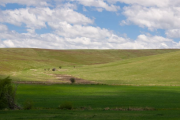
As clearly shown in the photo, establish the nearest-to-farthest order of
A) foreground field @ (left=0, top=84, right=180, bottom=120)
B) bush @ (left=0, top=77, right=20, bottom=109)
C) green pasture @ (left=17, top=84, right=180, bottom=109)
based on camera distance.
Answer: foreground field @ (left=0, top=84, right=180, bottom=120) < bush @ (left=0, top=77, right=20, bottom=109) < green pasture @ (left=17, top=84, right=180, bottom=109)

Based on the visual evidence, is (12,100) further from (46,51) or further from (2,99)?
(46,51)

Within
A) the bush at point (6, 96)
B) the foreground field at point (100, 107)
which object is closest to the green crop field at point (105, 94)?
the foreground field at point (100, 107)

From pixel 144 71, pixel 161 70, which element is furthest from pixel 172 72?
pixel 144 71

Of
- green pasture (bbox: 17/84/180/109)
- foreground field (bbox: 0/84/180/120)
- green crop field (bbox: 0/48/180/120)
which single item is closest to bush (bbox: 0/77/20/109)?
green crop field (bbox: 0/48/180/120)

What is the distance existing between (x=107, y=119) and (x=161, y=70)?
65014 mm

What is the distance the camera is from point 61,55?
169m

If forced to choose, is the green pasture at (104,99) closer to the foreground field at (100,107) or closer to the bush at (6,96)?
the foreground field at (100,107)

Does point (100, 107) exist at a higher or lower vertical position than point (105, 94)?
lower

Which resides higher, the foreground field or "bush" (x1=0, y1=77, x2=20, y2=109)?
"bush" (x1=0, y1=77, x2=20, y2=109)

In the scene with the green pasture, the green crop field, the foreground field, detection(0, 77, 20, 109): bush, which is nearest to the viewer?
the foreground field

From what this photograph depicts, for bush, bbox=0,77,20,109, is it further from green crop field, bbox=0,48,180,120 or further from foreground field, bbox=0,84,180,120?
foreground field, bbox=0,84,180,120

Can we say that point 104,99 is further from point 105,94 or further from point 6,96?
point 6,96

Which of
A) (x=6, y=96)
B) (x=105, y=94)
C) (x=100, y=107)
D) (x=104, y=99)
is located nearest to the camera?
(x=6, y=96)

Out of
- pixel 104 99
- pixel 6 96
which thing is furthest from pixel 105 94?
pixel 6 96
